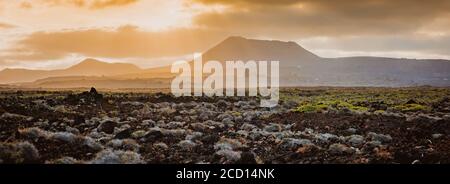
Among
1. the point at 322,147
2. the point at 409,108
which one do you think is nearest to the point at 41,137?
the point at 322,147

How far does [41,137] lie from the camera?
13547mm

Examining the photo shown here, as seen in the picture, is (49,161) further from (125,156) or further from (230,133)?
(230,133)

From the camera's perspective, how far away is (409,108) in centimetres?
3169

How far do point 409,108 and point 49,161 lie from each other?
86.3ft

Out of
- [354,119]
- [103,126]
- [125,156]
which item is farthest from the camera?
[354,119]

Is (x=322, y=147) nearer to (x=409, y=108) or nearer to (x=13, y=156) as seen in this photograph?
(x=13, y=156)
